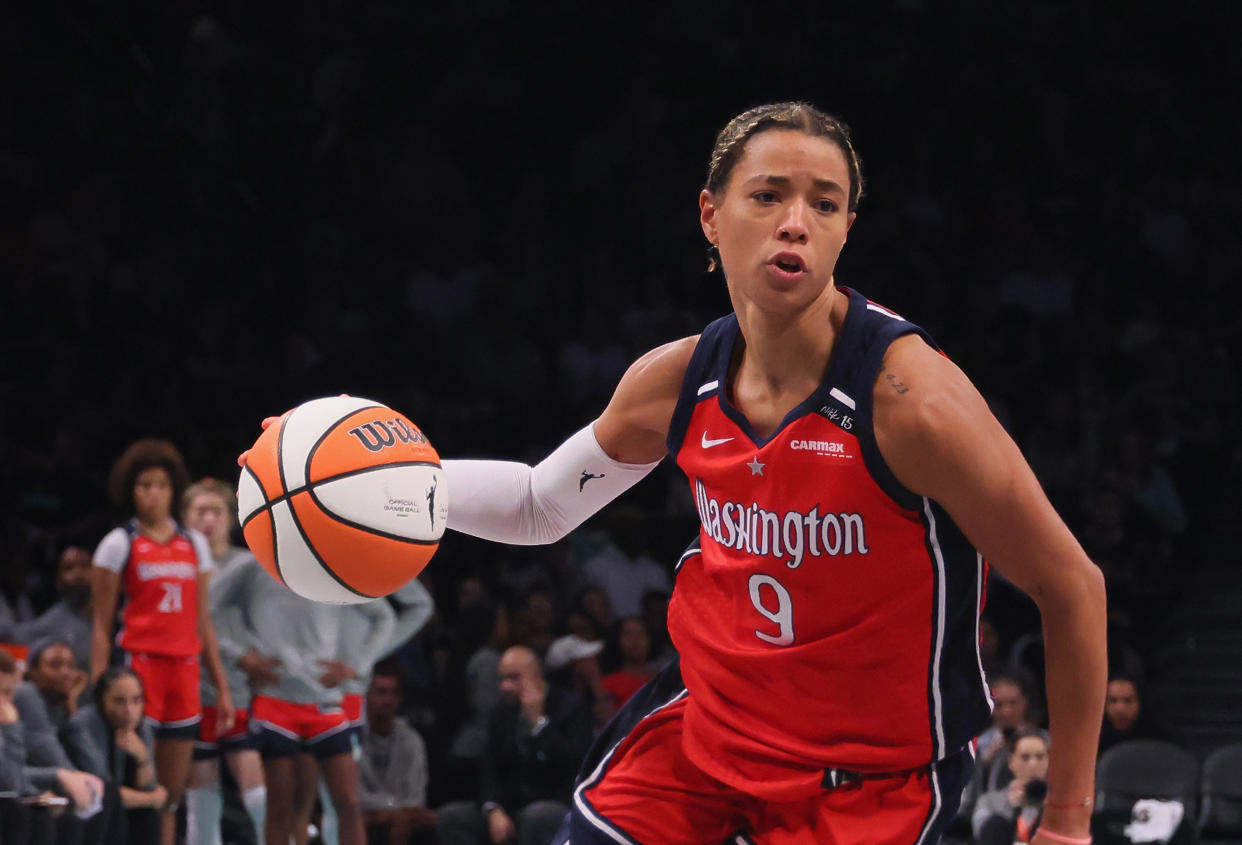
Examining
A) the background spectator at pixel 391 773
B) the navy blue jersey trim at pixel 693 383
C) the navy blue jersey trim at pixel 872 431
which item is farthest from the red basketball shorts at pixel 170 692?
the navy blue jersey trim at pixel 872 431

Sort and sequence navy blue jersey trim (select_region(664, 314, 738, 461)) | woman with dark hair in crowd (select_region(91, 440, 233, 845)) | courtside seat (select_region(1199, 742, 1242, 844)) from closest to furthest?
navy blue jersey trim (select_region(664, 314, 738, 461)) < courtside seat (select_region(1199, 742, 1242, 844)) < woman with dark hair in crowd (select_region(91, 440, 233, 845))

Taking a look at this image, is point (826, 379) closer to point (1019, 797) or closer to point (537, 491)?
point (537, 491)

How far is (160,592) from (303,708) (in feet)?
2.68

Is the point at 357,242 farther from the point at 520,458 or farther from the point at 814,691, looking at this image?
the point at 814,691

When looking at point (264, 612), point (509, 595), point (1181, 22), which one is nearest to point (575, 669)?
point (509, 595)

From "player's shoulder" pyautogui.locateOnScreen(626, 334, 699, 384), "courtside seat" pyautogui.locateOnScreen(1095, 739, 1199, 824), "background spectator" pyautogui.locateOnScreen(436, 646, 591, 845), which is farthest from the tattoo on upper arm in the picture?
"background spectator" pyautogui.locateOnScreen(436, 646, 591, 845)

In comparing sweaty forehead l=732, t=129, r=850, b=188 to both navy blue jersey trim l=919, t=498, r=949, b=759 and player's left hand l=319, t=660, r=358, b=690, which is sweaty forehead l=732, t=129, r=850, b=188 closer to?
navy blue jersey trim l=919, t=498, r=949, b=759

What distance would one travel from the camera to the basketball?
2887 mm

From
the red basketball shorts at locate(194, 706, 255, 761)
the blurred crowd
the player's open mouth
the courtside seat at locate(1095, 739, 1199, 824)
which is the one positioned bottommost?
the courtside seat at locate(1095, 739, 1199, 824)

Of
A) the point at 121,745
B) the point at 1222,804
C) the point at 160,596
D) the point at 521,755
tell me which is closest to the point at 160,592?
the point at 160,596

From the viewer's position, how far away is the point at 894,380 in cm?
248

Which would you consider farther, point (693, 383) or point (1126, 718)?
point (1126, 718)

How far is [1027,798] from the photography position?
644 cm

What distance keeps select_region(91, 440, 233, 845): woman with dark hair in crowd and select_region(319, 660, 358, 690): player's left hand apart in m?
0.59
